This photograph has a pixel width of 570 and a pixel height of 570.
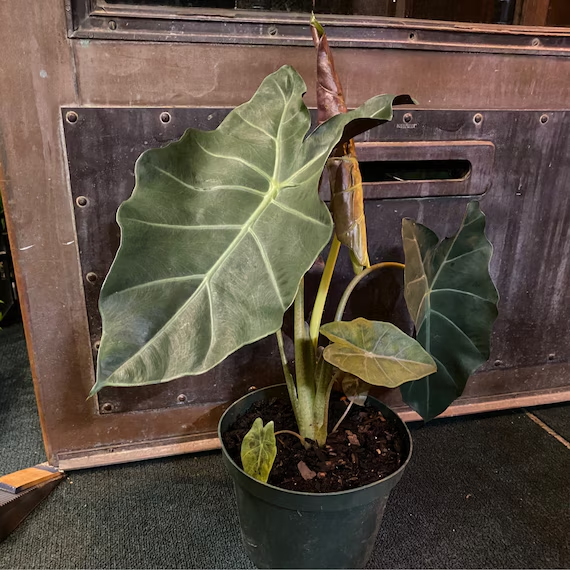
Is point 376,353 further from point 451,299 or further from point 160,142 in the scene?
point 160,142

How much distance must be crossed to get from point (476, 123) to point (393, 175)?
21cm

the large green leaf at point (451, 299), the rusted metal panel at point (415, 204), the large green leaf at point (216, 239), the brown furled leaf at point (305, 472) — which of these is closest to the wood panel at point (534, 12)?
the rusted metal panel at point (415, 204)

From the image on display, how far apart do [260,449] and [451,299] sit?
0.44m

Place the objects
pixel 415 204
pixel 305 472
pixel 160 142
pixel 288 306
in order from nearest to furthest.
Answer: pixel 288 306
pixel 305 472
pixel 160 142
pixel 415 204

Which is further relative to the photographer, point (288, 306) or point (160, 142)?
point (160, 142)

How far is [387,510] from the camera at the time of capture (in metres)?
1.08

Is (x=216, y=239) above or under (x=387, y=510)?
above

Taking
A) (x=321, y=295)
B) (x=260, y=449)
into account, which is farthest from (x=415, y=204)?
(x=260, y=449)

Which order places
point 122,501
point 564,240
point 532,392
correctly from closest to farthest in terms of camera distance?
point 122,501 → point 564,240 → point 532,392

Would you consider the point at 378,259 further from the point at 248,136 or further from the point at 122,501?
the point at 122,501

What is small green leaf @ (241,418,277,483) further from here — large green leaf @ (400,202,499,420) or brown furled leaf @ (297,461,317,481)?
large green leaf @ (400,202,499,420)

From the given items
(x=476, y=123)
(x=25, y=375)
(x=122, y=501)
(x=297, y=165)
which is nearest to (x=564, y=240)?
(x=476, y=123)

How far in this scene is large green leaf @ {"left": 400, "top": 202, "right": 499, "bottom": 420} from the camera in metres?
0.90

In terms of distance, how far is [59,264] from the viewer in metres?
1.02
